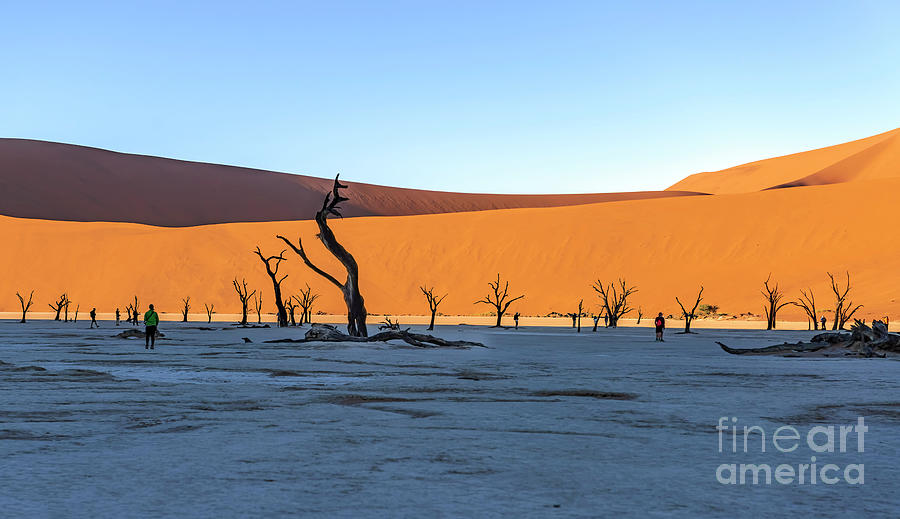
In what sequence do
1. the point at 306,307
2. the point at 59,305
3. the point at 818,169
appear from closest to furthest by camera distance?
the point at 306,307 < the point at 59,305 < the point at 818,169

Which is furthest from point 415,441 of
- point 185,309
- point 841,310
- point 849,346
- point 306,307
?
point 185,309

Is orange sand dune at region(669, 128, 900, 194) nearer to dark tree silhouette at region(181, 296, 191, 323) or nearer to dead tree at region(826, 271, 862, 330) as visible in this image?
dead tree at region(826, 271, 862, 330)

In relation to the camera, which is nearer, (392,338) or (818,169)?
(392,338)

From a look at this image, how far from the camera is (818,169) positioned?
170625 millimetres

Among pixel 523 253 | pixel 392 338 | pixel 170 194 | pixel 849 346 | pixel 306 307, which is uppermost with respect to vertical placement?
pixel 170 194

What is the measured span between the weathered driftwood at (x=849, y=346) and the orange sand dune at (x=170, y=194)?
123 meters

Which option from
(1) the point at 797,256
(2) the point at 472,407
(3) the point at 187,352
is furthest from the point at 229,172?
(2) the point at 472,407

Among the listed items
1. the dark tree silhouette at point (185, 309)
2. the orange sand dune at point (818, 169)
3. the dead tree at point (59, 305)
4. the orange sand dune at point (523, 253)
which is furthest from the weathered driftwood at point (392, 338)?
the orange sand dune at point (818, 169)

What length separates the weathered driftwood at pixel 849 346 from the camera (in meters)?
25.3

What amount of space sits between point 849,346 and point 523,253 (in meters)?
77.9

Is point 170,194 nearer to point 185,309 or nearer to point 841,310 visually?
point 185,309

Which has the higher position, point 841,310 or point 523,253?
point 523,253

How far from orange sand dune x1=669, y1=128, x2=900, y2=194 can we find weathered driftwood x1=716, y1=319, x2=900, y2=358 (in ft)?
423

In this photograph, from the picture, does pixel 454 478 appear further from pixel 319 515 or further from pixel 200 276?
pixel 200 276
